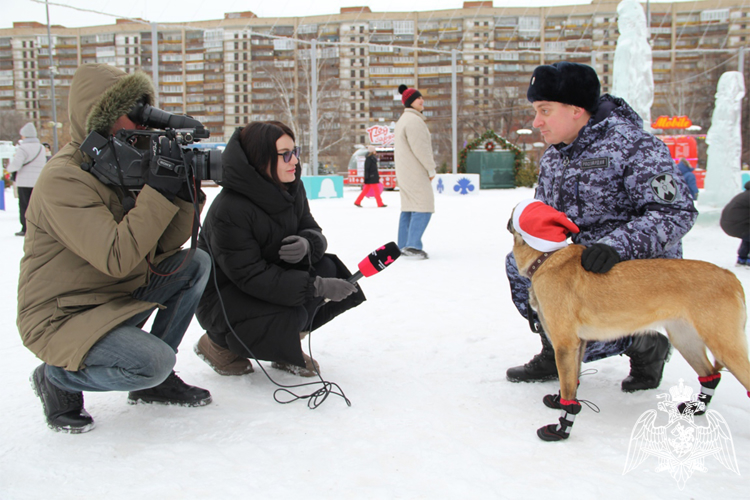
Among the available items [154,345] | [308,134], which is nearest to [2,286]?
[154,345]

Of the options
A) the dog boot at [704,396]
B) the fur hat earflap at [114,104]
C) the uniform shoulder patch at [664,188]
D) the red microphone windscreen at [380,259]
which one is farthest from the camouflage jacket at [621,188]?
the fur hat earflap at [114,104]

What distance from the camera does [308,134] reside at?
1259 inches

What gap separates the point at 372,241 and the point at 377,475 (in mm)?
5841

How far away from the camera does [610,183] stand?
2379 millimetres

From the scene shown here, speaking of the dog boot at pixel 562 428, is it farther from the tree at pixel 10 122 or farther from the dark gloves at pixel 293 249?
the tree at pixel 10 122

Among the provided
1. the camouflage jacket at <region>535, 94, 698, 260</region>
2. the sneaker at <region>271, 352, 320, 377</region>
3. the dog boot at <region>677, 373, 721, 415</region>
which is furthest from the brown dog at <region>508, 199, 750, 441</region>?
the sneaker at <region>271, 352, 320, 377</region>

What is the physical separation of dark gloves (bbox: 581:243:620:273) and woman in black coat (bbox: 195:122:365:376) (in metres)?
1.10

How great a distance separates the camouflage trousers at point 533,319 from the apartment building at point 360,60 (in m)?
13.6

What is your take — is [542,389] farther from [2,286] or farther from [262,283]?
[2,286]

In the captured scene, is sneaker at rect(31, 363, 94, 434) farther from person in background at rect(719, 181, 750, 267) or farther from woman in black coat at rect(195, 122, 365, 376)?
person in background at rect(719, 181, 750, 267)

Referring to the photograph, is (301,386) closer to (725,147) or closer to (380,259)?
(380,259)

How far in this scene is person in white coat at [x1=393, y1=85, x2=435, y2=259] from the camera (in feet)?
21.1

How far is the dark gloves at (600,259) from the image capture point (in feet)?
6.72

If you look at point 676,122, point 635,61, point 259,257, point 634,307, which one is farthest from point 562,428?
point 676,122
